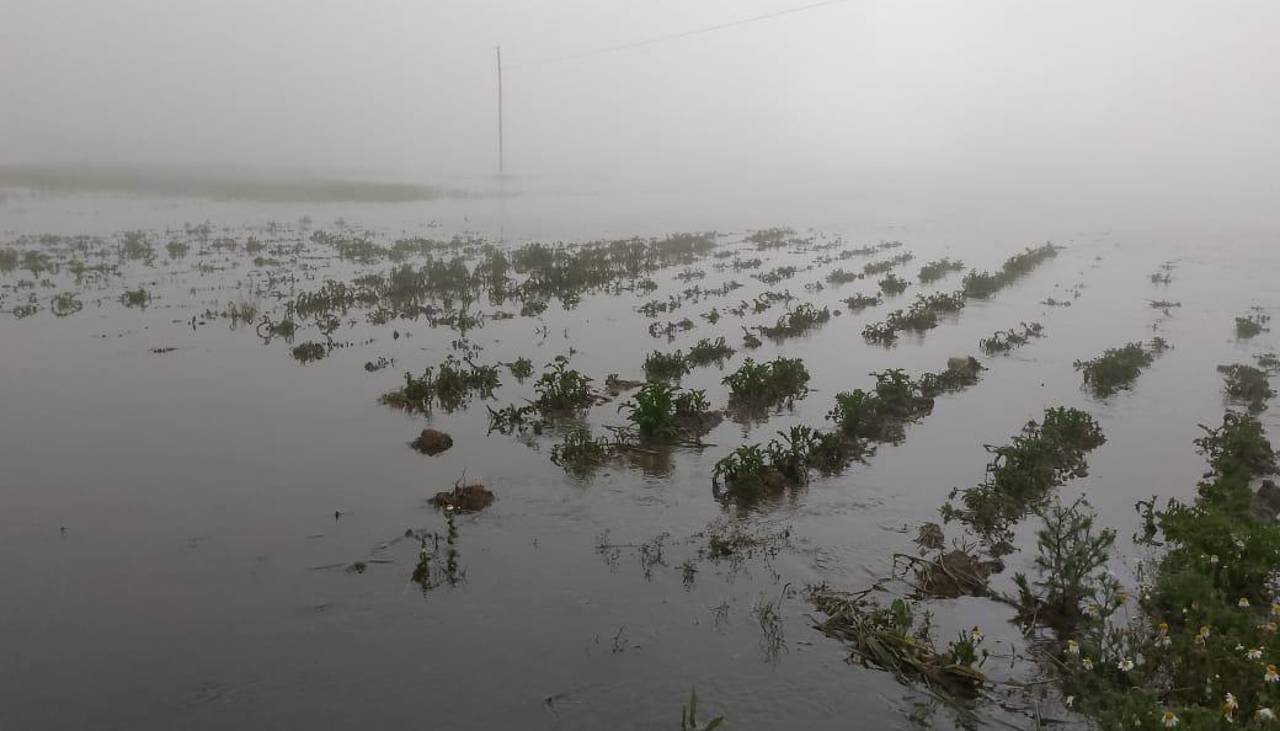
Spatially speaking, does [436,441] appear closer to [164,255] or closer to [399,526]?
[399,526]

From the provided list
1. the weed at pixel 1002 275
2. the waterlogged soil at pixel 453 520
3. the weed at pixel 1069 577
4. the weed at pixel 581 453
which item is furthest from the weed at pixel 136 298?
the weed at pixel 1002 275

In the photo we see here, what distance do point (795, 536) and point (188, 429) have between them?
8.46 meters

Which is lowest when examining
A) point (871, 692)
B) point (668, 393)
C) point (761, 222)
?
point (871, 692)

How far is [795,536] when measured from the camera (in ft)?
25.1

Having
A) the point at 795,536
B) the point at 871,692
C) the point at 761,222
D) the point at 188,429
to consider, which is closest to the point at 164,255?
the point at 188,429

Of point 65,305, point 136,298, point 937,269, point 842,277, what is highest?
point 937,269

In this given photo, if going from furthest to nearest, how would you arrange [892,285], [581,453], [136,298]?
[892,285] < [136,298] < [581,453]

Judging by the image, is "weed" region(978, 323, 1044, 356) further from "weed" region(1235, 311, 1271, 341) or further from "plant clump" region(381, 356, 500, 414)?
"plant clump" region(381, 356, 500, 414)

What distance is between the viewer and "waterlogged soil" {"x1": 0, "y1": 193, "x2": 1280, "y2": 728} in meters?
5.38

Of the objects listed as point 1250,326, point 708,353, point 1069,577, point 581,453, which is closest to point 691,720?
point 1069,577

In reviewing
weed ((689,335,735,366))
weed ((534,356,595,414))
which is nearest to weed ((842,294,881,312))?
weed ((689,335,735,366))

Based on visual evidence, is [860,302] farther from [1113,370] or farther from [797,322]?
[1113,370]

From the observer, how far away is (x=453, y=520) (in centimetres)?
792

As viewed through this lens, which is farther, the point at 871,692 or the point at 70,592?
the point at 70,592
